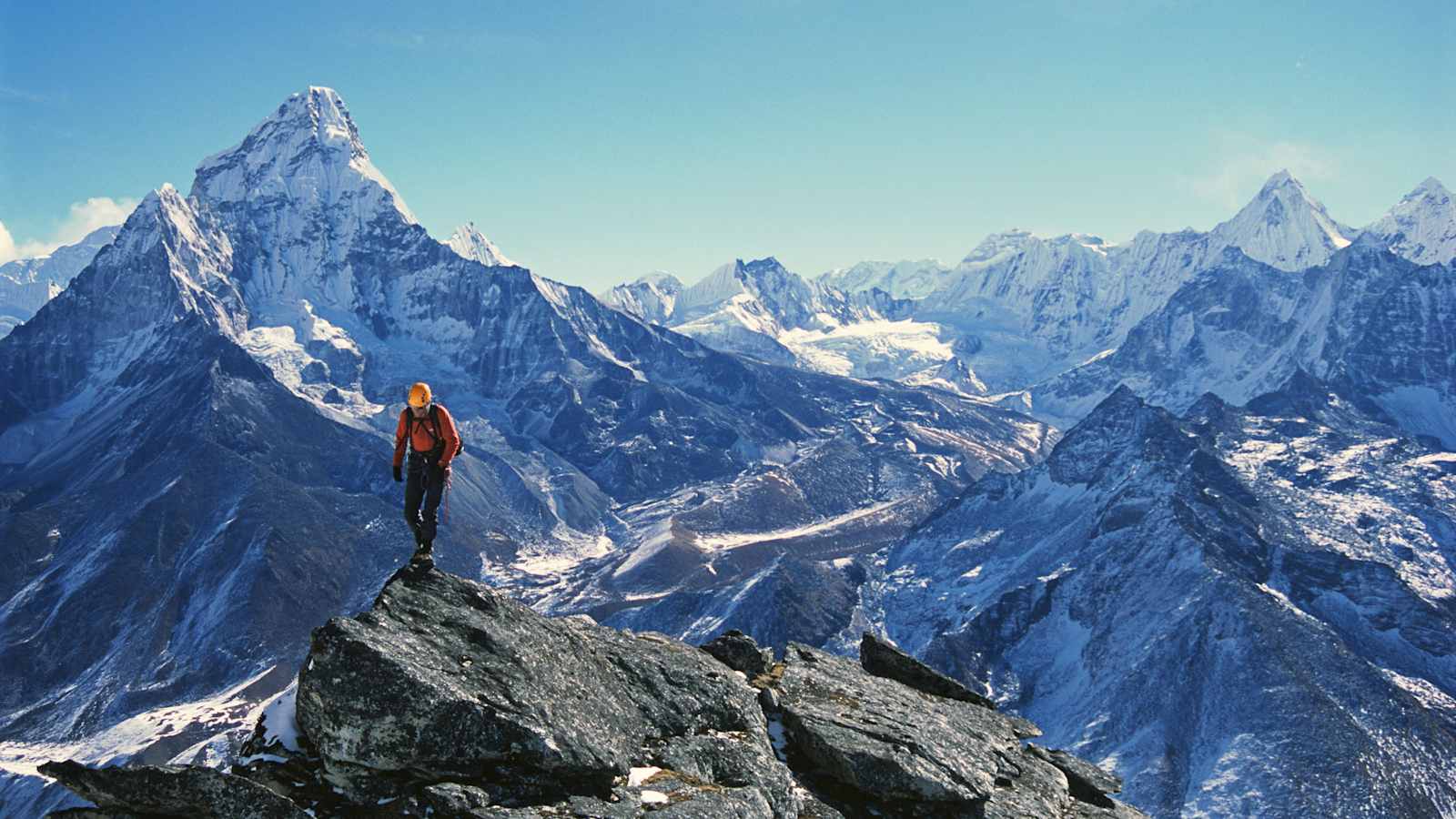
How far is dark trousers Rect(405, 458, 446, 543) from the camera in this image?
1513 inches

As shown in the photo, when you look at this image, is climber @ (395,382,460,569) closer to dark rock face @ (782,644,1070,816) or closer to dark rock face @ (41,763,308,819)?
dark rock face @ (41,763,308,819)

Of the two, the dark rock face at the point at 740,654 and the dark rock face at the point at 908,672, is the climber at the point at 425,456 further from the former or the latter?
the dark rock face at the point at 908,672

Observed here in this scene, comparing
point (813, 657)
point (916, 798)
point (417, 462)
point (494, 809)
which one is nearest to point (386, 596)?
point (417, 462)

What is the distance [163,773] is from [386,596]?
8416mm

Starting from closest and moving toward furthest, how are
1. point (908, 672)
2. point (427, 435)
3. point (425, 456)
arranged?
point (427, 435) < point (425, 456) < point (908, 672)

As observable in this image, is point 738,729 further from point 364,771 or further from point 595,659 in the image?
point 364,771

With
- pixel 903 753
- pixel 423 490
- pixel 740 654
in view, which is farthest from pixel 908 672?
pixel 423 490

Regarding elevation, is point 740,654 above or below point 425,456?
below

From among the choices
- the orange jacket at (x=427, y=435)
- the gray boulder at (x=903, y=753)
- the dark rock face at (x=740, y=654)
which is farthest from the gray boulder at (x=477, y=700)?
the dark rock face at (x=740, y=654)

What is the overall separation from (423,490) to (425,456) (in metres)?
1.55

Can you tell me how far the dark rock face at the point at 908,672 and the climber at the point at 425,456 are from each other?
24.2 metres

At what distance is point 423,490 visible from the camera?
3922 centimetres

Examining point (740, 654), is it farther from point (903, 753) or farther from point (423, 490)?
point (423, 490)

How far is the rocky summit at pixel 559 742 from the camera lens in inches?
1137
